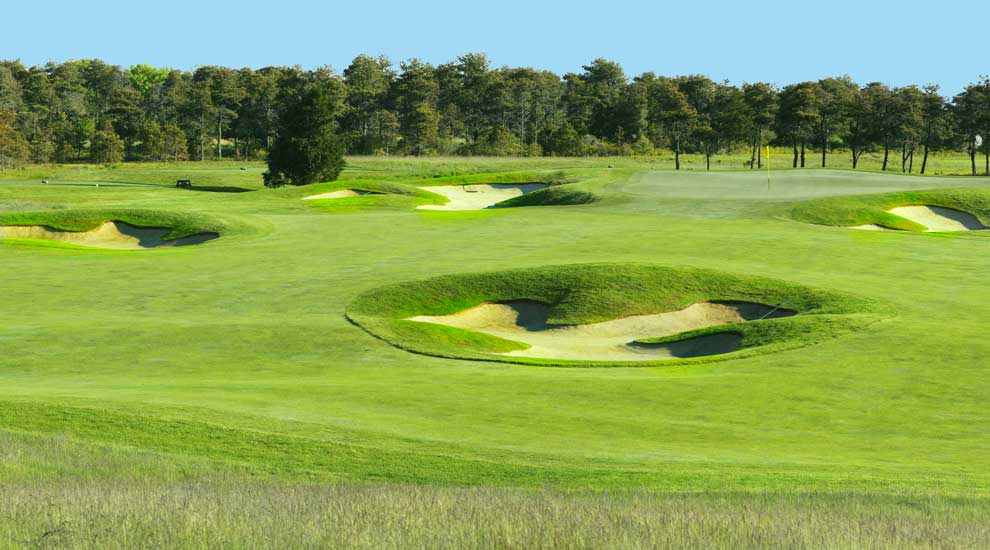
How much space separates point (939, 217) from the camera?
5144cm

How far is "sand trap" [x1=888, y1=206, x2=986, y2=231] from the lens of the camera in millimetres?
50531

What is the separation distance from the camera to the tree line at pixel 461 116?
360ft

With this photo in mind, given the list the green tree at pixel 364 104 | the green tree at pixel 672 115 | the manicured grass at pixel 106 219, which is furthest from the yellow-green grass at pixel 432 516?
the green tree at pixel 364 104

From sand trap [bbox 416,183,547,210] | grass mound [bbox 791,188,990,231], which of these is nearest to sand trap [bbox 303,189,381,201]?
sand trap [bbox 416,183,547,210]

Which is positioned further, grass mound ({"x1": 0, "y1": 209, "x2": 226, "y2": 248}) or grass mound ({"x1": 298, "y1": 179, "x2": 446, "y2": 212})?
grass mound ({"x1": 298, "y1": 179, "x2": 446, "y2": 212})

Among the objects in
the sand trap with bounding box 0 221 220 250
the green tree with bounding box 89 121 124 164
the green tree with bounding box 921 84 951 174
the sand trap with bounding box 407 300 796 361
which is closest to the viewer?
the sand trap with bounding box 407 300 796 361

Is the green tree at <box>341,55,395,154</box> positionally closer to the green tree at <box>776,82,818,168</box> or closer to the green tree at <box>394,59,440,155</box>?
the green tree at <box>394,59,440,155</box>

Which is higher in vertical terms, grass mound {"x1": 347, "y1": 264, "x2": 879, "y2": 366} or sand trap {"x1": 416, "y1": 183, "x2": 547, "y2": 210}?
sand trap {"x1": 416, "y1": 183, "x2": 547, "y2": 210}

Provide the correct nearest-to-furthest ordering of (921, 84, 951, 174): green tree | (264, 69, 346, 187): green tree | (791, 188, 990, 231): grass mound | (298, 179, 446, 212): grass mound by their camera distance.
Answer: (791, 188, 990, 231): grass mound → (298, 179, 446, 212): grass mound → (264, 69, 346, 187): green tree → (921, 84, 951, 174): green tree

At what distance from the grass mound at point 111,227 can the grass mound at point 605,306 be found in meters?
17.1

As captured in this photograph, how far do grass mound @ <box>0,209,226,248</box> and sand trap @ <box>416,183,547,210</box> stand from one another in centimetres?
2671

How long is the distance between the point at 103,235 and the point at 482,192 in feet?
111

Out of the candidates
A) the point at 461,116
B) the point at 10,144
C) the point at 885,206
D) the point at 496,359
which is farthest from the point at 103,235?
the point at 461,116

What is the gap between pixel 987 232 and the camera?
4722 centimetres
